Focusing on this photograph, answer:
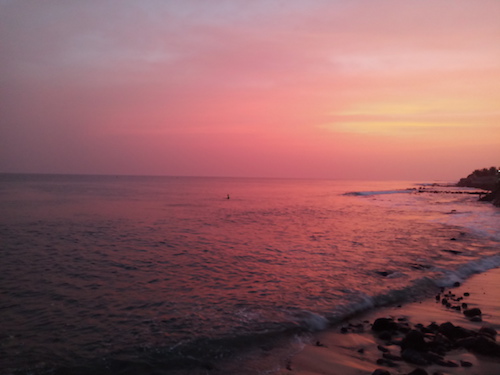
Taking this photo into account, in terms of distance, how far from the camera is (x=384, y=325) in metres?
7.63

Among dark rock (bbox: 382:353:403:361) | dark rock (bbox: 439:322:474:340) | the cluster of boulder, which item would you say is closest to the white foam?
the cluster of boulder

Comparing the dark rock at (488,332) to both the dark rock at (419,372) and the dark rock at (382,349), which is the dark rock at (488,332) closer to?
the dark rock at (382,349)

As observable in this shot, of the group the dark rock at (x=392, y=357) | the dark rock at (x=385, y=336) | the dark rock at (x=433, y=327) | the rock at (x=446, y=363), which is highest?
the rock at (x=446, y=363)

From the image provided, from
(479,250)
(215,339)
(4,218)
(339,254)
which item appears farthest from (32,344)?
(4,218)

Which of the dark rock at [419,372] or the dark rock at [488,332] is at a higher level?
the dark rock at [419,372]

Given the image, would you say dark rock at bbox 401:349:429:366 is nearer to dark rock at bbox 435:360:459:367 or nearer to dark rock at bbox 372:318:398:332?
dark rock at bbox 435:360:459:367

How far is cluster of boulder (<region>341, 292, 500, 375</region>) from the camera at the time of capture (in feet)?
19.9

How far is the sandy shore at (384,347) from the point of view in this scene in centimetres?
588

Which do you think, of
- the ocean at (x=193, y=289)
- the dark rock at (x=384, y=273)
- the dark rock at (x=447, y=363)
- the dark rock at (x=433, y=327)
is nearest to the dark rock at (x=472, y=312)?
the dark rock at (x=433, y=327)

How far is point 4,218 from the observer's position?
25781mm

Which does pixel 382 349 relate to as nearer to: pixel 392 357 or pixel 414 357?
pixel 392 357

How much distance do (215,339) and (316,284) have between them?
4.84 metres

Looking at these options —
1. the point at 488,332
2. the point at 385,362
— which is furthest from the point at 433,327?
the point at 385,362

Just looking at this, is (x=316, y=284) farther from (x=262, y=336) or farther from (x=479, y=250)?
(x=479, y=250)
